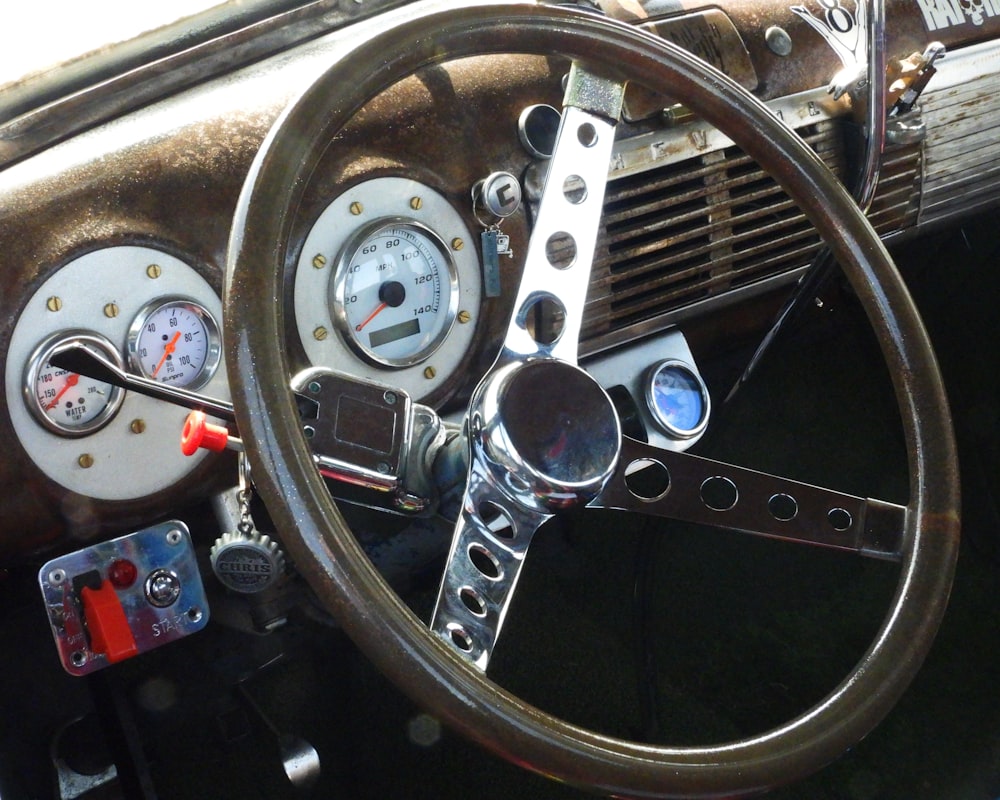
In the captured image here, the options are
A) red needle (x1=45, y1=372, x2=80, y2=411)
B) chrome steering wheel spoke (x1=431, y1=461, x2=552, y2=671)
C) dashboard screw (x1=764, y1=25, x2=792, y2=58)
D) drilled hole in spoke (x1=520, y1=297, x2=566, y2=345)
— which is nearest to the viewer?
chrome steering wheel spoke (x1=431, y1=461, x2=552, y2=671)

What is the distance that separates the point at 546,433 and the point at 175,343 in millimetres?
489

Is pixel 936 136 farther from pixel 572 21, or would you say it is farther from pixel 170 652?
pixel 170 652

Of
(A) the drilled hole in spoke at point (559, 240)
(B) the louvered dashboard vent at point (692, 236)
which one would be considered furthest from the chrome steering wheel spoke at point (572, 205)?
(B) the louvered dashboard vent at point (692, 236)

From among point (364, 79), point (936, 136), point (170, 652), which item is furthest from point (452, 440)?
point (936, 136)

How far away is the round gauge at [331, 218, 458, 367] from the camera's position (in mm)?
1267

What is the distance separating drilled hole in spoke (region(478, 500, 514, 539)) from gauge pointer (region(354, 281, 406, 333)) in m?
0.40

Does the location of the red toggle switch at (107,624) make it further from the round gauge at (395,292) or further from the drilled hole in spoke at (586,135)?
the drilled hole in spoke at (586,135)

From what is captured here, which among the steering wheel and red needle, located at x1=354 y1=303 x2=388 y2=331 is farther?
red needle, located at x1=354 y1=303 x2=388 y2=331

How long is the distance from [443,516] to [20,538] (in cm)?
51

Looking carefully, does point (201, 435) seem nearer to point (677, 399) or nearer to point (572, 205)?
point (572, 205)

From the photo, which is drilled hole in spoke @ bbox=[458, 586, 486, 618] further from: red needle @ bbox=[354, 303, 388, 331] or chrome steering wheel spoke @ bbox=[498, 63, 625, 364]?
red needle @ bbox=[354, 303, 388, 331]

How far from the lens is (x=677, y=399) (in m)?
1.53

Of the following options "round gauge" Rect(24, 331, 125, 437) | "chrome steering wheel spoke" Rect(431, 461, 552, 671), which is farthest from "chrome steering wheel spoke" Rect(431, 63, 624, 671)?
"round gauge" Rect(24, 331, 125, 437)

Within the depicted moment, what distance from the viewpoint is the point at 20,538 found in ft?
3.98
